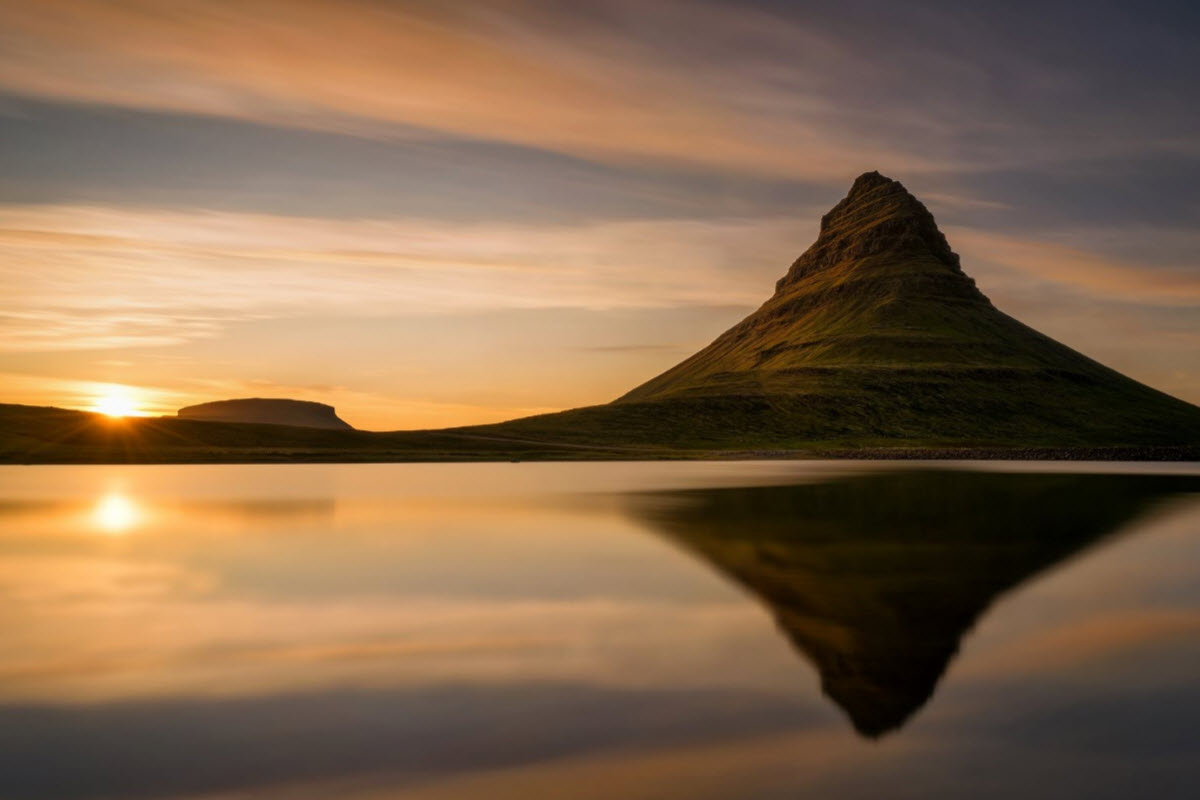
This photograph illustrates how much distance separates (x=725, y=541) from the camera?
32906 millimetres

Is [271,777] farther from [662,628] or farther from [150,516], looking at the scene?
[150,516]

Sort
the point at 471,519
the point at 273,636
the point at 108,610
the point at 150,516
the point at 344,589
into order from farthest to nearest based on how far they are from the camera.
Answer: the point at 150,516 → the point at 471,519 → the point at 344,589 → the point at 108,610 → the point at 273,636

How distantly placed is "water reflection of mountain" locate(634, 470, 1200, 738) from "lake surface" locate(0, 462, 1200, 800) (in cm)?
14

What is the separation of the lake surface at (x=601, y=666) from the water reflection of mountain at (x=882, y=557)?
0.14 m

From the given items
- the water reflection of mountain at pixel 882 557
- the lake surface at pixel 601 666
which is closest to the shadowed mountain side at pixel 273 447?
the water reflection of mountain at pixel 882 557

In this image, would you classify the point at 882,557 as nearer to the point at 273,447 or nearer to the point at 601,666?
the point at 601,666

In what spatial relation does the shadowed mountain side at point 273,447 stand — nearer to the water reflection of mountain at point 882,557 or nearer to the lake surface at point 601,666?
the water reflection of mountain at point 882,557

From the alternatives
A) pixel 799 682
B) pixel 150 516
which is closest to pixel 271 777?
pixel 799 682

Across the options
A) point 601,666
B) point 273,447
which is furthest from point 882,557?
point 273,447

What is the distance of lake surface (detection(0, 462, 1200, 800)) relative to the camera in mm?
10305

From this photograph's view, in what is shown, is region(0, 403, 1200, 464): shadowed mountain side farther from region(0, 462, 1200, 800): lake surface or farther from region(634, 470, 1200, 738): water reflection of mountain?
region(0, 462, 1200, 800): lake surface

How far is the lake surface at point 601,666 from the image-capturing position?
10.3 metres

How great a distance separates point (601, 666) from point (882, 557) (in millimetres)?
16062

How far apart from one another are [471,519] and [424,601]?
21.4 metres
